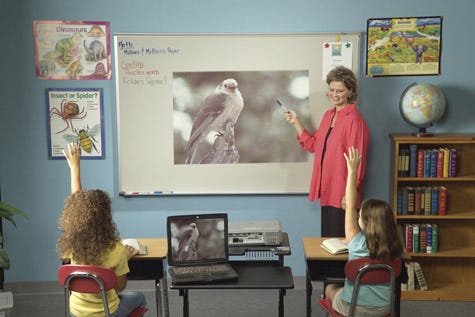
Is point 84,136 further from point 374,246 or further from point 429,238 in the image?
point 429,238

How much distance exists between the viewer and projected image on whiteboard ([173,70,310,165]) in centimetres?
426

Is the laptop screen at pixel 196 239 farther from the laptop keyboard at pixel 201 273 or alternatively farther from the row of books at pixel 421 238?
the row of books at pixel 421 238

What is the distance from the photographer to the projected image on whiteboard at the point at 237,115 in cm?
426

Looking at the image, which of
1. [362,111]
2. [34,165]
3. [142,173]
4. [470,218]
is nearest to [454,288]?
[470,218]

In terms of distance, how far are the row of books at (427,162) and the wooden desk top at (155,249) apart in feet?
6.16

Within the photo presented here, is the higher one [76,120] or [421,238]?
[76,120]

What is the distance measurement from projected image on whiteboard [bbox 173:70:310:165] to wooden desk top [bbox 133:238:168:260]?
1.08 metres

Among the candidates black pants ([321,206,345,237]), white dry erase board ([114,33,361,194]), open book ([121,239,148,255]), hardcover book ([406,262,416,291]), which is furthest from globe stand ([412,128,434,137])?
open book ([121,239,148,255])

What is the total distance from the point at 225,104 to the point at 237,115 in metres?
0.13

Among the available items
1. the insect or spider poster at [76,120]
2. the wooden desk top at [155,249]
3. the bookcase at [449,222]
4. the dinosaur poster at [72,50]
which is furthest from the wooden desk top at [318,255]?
the dinosaur poster at [72,50]

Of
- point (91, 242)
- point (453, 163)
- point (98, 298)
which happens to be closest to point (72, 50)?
point (91, 242)

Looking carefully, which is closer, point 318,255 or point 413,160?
point 318,255

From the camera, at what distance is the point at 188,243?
2.99 metres

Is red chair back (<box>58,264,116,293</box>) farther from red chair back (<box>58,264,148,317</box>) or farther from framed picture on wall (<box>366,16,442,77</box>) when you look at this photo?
framed picture on wall (<box>366,16,442,77</box>)
